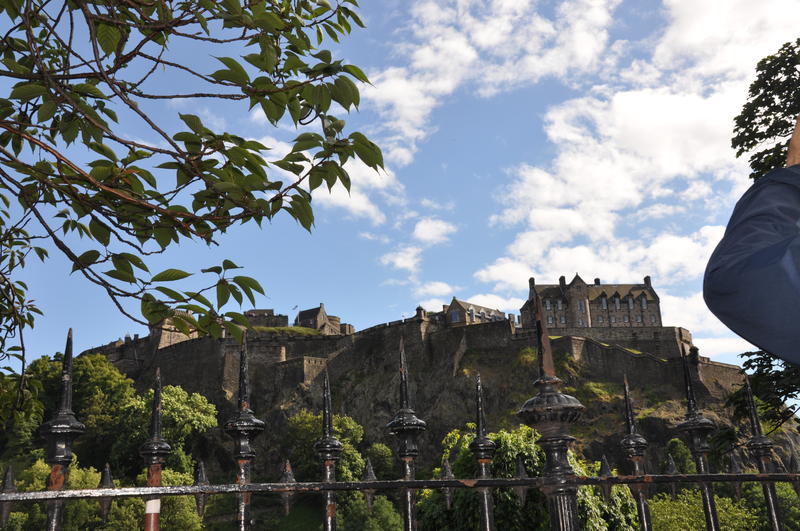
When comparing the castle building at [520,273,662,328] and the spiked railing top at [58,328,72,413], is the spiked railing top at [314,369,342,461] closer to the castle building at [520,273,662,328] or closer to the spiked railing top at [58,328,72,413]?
the spiked railing top at [58,328,72,413]

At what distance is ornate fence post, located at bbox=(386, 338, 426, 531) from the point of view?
155 inches

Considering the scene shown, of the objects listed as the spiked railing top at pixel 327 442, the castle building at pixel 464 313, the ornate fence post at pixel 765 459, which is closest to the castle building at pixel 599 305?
the castle building at pixel 464 313

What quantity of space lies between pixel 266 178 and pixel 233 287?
0.56 metres

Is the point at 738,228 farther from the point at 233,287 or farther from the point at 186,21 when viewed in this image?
the point at 186,21

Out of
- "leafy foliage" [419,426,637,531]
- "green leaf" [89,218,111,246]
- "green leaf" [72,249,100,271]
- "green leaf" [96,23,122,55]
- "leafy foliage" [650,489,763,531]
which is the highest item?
"green leaf" [96,23,122,55]

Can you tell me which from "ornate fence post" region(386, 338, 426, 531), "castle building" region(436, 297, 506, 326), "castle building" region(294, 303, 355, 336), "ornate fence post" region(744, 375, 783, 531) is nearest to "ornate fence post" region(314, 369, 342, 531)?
"ornate fence post" region(386, 338, 426, 531)

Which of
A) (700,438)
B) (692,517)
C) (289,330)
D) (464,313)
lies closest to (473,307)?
(464,313)

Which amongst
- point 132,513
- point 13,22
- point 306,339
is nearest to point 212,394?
point 306,339

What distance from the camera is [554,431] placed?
3.36 meters

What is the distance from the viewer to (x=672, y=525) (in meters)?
29.1

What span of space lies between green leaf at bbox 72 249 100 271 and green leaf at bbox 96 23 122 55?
1013 millimetres

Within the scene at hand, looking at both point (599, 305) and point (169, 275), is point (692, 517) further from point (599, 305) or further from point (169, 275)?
point (599, 305)

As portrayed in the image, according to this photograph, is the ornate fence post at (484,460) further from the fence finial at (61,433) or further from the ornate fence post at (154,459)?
the fence finial at (61,433)

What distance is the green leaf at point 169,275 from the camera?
3014 millimetres
